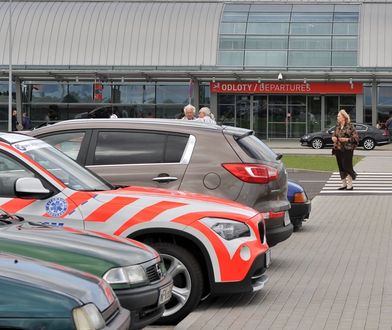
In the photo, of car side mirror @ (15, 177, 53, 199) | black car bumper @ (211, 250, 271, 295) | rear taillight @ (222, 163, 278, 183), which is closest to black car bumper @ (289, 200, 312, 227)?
rear taillight @ (222, 163, 278, 183)

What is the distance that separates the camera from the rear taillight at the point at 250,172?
8.52 metres

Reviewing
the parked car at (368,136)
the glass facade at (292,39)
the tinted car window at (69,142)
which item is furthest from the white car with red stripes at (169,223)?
the glass facade at (292,39)

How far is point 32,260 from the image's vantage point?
434 centimetres

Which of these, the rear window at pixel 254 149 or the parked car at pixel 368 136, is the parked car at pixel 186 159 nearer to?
the rear window at pixel 254 149

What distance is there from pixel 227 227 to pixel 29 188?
1.73 metres

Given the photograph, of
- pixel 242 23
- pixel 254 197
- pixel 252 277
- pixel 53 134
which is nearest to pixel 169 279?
pixel 252 277

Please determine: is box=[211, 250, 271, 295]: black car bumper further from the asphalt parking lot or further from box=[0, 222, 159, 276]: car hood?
box=[0, 222, 159, 276]: car hood

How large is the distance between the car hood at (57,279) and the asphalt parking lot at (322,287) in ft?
7.59

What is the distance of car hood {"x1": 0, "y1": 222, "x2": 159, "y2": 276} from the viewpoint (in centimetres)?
471

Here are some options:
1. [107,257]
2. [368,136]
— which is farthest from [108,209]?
[368,136]

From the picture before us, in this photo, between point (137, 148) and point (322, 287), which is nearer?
point (322, 287)

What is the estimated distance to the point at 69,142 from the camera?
9148 millimetres

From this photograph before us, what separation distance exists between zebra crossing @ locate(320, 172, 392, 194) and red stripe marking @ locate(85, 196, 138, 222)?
13.4 meters

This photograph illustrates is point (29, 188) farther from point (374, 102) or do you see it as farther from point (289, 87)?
point (374, 102)
